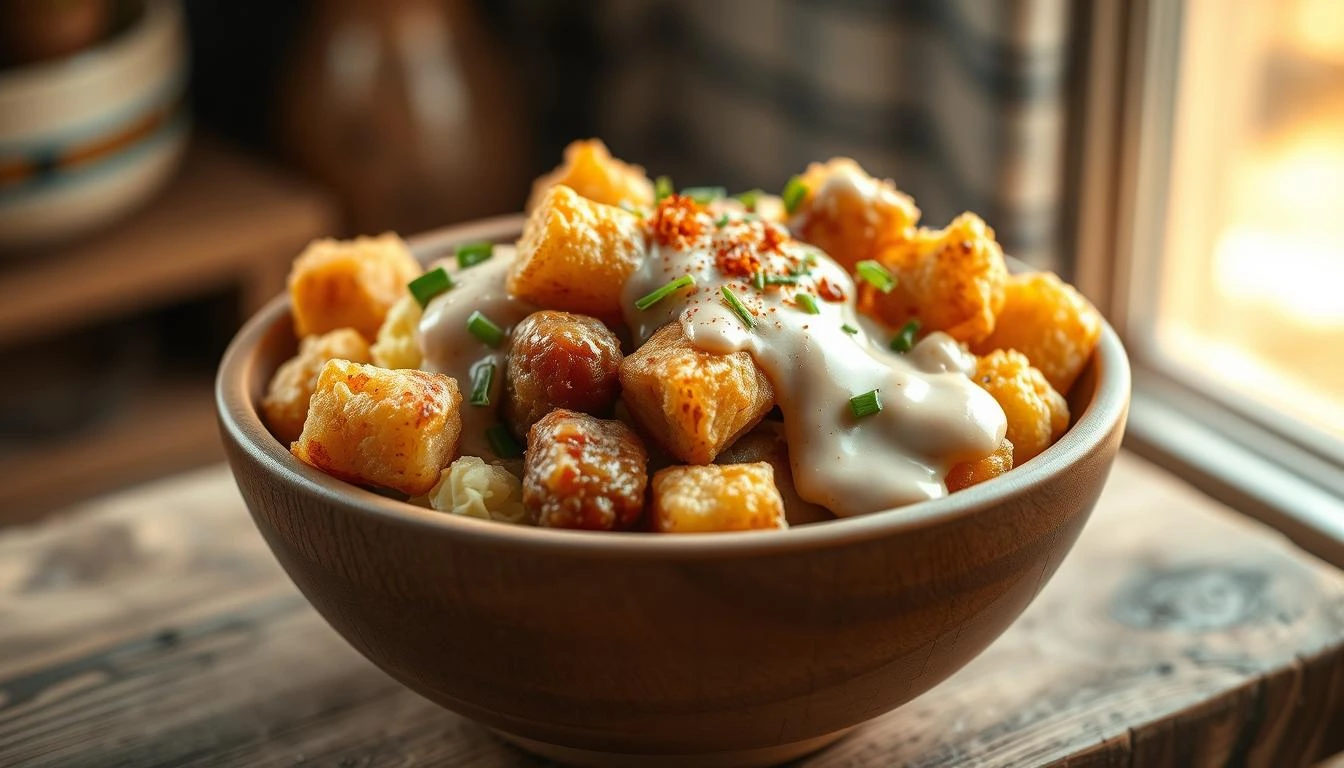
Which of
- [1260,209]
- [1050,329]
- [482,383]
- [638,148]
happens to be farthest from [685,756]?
[638,148]

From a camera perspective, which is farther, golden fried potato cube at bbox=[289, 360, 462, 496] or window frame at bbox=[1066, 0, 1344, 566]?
window frame at bbox=[1066, 0, 1344, 566]

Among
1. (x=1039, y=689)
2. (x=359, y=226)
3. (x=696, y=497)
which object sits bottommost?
(x=359, y=226)

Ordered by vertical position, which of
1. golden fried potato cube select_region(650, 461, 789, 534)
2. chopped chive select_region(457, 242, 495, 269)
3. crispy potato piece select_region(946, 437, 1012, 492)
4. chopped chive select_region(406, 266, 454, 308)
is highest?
chopped chive select_region(406, 266, 454, 308)

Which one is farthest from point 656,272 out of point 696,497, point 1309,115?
point 1309,115

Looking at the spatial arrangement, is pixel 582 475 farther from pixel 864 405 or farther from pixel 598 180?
pixel 598 180

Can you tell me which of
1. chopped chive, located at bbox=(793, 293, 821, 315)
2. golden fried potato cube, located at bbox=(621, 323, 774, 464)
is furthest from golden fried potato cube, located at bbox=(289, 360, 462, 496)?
chopped chive, located at bbox=(793, 293, 821, 315)

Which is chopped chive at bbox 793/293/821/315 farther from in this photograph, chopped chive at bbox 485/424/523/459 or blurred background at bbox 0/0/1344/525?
blurred background at bbox 0/0/1344/525

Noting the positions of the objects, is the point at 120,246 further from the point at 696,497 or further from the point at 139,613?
the point at 696,497
